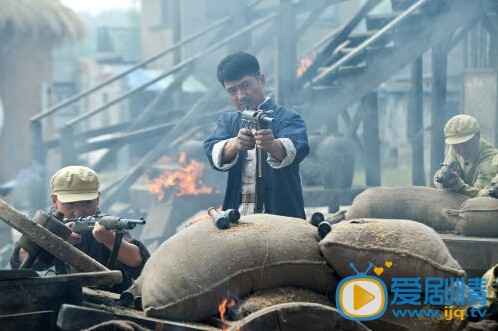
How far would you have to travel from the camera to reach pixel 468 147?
7.17 meters

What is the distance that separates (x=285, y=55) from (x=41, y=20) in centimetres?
965

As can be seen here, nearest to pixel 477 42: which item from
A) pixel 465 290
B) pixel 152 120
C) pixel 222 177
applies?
pixel 222 177

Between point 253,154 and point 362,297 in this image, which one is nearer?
point 362,297

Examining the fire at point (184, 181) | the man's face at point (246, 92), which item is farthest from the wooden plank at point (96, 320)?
the fire at point (184, 181)

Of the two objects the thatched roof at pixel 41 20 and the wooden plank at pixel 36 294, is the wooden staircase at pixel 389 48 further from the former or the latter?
the thatched roof at pixel 41 20

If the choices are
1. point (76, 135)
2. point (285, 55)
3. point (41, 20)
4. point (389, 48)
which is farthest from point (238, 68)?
point (41, 20)

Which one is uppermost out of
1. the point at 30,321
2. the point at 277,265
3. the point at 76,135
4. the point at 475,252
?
the point at 76,135

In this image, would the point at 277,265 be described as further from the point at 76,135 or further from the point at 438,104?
the point at 76,135

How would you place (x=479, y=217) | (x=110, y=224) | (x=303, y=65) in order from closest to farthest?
1. (x=110, y=224)
2. (x=479, y=217)
3. (x=303, y=65)

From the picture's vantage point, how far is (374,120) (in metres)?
10.7

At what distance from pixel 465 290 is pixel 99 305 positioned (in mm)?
1854

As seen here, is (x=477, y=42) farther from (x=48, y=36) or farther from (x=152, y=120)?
(x=48, y=36)

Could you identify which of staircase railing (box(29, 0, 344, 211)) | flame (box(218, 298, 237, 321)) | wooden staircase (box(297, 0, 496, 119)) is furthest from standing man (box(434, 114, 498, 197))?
staircase railing (box(29, 0, 344, 211))

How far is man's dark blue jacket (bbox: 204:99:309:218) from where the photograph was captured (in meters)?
4.98
